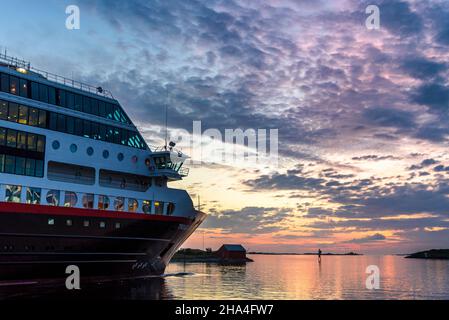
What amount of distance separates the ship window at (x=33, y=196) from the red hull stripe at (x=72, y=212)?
1.24 meters

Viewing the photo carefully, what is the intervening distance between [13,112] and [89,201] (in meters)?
9.13

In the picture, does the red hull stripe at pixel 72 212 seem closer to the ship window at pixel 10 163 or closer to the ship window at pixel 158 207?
the ship window at pixel 158 207

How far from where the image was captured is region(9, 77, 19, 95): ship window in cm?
3668

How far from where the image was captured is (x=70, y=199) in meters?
37.7

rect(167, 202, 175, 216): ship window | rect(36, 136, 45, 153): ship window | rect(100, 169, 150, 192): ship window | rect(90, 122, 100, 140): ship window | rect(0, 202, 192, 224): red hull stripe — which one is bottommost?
rect(0, 202, 192, 224): red hull stripe

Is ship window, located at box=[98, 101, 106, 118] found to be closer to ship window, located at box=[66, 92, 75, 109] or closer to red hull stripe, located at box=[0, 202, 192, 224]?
ship window, located at box=[66, 92, 75, 109]

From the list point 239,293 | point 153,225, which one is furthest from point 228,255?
point 153,225

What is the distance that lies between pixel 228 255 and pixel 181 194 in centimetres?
12933

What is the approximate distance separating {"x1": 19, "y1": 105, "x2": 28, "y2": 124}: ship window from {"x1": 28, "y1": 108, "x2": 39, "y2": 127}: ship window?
319 millimetres

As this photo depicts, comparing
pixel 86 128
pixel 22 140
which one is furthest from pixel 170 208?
pixel 22 140

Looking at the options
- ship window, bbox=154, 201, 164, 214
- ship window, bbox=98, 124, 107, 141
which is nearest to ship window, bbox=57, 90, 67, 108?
ship window, bbox=98, 124, 107, 141

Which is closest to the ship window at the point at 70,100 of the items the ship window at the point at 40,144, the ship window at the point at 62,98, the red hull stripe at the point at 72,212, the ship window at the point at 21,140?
the ship window at the point at 62,98

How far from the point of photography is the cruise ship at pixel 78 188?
34656 millimetres
